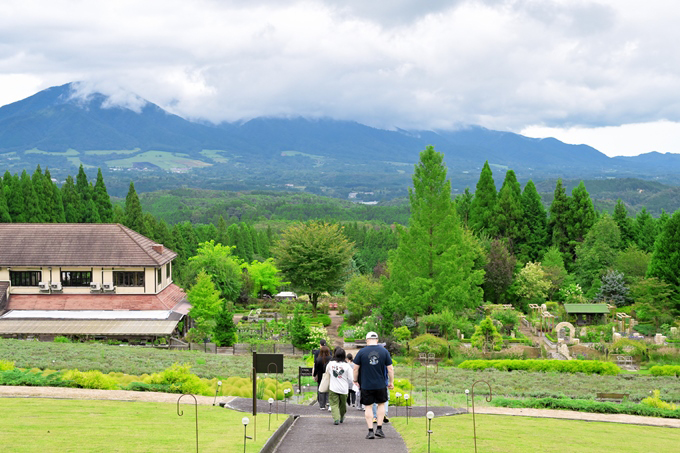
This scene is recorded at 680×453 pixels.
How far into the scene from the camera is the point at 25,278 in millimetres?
37625

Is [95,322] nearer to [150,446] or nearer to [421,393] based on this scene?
[421,393]

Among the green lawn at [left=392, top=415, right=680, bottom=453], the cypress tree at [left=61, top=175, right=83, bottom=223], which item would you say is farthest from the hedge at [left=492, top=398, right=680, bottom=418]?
the cypress tree at [left=61, top=175, right=83, bottom=223]

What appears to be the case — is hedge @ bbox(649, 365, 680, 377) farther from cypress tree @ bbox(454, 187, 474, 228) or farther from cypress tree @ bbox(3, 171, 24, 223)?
cypress tree @ bbox(3, 171, 24, 223)

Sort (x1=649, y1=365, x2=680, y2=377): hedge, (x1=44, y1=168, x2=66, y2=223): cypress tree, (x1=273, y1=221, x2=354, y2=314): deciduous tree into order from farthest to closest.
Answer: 1. (x1=44, y1=168, x2=66, y2=223): cypress tree
2. (x1=273, y1=221, x2=354, y2=314): deciduous tree
3. (x1=649, y1=365, x2=680, y2=377): hedge

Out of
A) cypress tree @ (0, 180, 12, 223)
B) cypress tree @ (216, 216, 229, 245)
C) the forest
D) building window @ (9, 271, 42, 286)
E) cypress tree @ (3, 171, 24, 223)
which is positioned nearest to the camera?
building window @ (9, 271, 42, 286)

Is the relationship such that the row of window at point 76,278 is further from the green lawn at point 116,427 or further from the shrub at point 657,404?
the shrub at point 657,404

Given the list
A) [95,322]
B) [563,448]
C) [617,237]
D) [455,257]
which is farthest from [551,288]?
[563,448]

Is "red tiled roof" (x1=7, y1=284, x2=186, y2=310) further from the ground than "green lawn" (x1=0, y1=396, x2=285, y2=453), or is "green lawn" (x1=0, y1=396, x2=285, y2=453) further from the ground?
"green lawn" (x1=0, y1=396, x2=285, y2=453)

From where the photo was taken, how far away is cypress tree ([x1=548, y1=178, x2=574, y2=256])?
55.0 m

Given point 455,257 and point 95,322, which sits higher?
point 455,257

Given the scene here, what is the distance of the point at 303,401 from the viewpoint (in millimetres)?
16531

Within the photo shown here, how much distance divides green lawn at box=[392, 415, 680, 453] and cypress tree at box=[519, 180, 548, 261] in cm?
4251

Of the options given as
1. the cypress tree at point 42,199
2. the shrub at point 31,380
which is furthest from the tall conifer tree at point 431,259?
the cypress tree at point 42,199

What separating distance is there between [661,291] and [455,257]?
1183 centimetres
